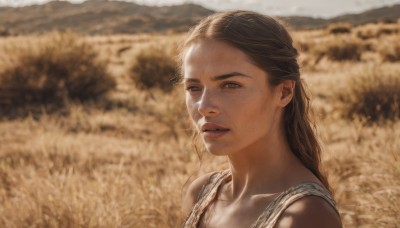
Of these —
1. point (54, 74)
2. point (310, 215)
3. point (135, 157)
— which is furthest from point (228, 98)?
point (54, 74)

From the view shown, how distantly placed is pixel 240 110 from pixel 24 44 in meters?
10.0

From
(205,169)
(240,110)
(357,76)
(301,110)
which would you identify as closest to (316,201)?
(240,110)

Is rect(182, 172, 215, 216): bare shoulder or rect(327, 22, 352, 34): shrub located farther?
rect(327, 22, 352, 34): shrub

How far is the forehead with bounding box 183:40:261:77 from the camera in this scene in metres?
1.93

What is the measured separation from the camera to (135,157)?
6.71m

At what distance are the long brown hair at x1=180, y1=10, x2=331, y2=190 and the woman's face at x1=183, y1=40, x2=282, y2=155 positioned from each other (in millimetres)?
34

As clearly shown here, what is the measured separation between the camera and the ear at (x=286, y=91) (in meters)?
2.05

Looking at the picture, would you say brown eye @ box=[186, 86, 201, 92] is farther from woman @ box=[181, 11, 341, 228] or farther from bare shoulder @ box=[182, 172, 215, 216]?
bare shoulder @ box=[182, 172, 215, 216]

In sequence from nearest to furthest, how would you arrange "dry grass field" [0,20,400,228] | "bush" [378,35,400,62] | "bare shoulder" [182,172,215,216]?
"bare shoulder" [182,172,215,216]
"dry grass field" [0,20,400,228]
"bush" [378,35,400,62]

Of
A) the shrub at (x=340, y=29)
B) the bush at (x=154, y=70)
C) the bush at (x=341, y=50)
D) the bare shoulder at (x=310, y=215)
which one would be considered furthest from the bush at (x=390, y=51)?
the bare shoulder at (x=310, y=215)

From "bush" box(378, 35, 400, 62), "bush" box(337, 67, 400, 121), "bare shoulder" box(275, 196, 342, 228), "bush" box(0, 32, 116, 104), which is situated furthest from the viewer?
"bush" box(378, 35, 400, 62)

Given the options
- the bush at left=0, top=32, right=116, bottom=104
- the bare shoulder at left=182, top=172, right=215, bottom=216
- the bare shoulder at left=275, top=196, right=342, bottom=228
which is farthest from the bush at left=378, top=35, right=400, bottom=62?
the bare shoulder at left=275, top=196, right=342, bottom=228

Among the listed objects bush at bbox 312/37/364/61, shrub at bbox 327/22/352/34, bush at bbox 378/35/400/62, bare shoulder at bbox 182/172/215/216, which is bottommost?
shrub at bbox 327/22/352/34

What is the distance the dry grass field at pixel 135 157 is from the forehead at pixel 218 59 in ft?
2.08
